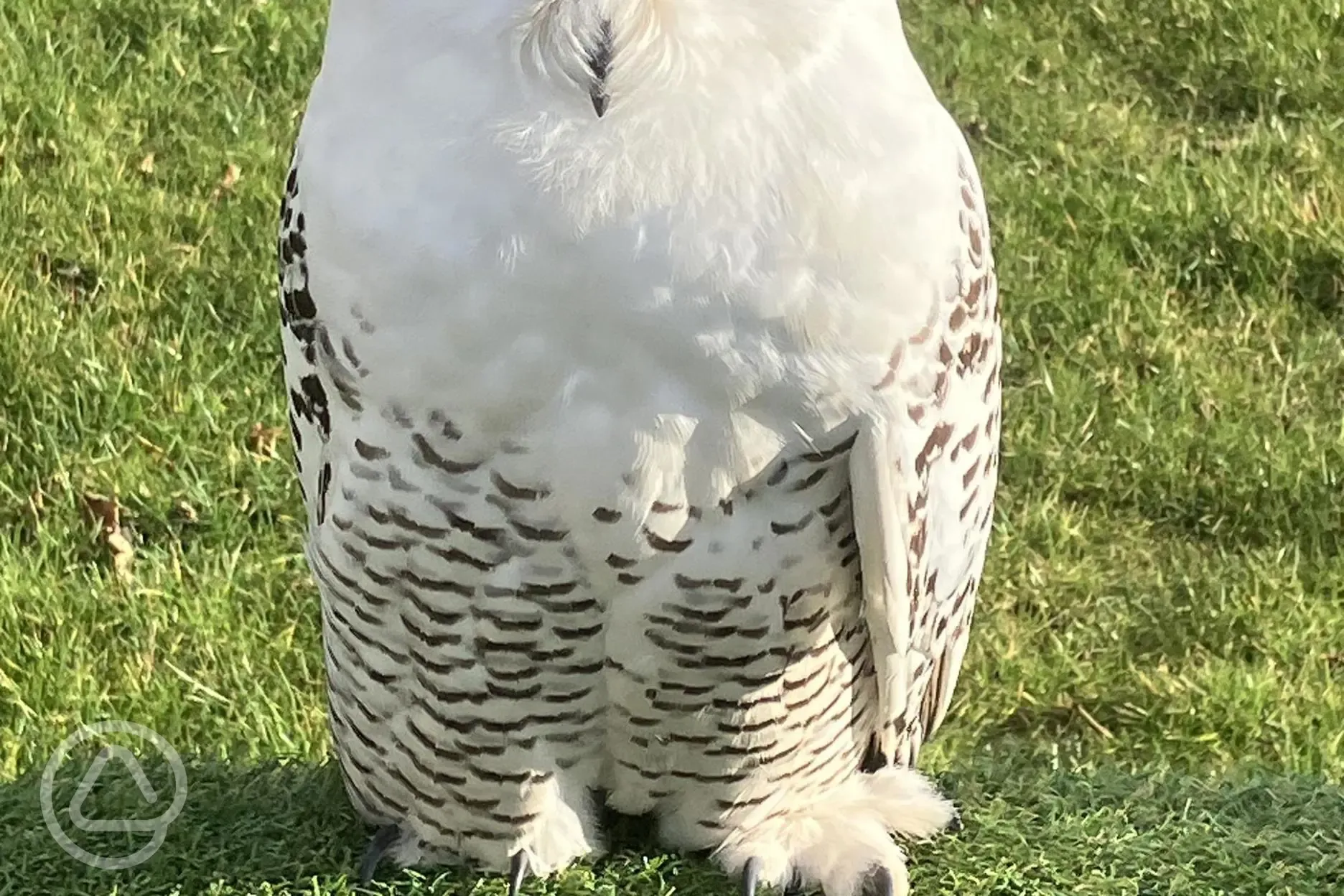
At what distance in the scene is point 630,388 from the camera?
107 cm

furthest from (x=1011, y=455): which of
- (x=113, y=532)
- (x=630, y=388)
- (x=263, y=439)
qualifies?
(x=630, y=388)

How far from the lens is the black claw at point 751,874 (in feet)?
4.89

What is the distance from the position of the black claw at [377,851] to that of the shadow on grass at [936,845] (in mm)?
17

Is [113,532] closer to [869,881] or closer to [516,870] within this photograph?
[516,870]

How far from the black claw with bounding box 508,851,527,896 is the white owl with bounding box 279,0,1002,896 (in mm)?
38

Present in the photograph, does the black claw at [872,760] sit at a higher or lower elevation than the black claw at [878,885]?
higher

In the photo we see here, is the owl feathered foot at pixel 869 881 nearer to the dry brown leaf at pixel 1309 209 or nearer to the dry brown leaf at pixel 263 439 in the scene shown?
the dry brown leaf at pixel 263 439

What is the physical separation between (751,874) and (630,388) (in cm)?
63

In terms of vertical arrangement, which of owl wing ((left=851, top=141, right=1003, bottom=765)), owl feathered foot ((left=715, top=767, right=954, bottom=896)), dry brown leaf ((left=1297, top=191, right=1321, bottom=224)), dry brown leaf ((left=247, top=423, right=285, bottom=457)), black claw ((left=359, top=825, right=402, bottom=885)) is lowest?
dry brown leaf ((left=1297, top=191, right=1321, bottom=224))

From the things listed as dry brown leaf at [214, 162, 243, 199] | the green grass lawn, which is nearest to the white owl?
the green grass lawn

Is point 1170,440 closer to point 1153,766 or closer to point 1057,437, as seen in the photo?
point 1057,437

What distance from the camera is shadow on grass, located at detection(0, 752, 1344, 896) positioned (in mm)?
1537

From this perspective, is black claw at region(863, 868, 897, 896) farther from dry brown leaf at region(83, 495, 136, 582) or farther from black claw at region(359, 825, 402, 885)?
dry brown leaf at region(83, 495, 136, 582)

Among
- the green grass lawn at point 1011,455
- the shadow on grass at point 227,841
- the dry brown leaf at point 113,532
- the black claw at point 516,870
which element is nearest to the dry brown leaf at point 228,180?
the green grass lawn at point 1011,455
